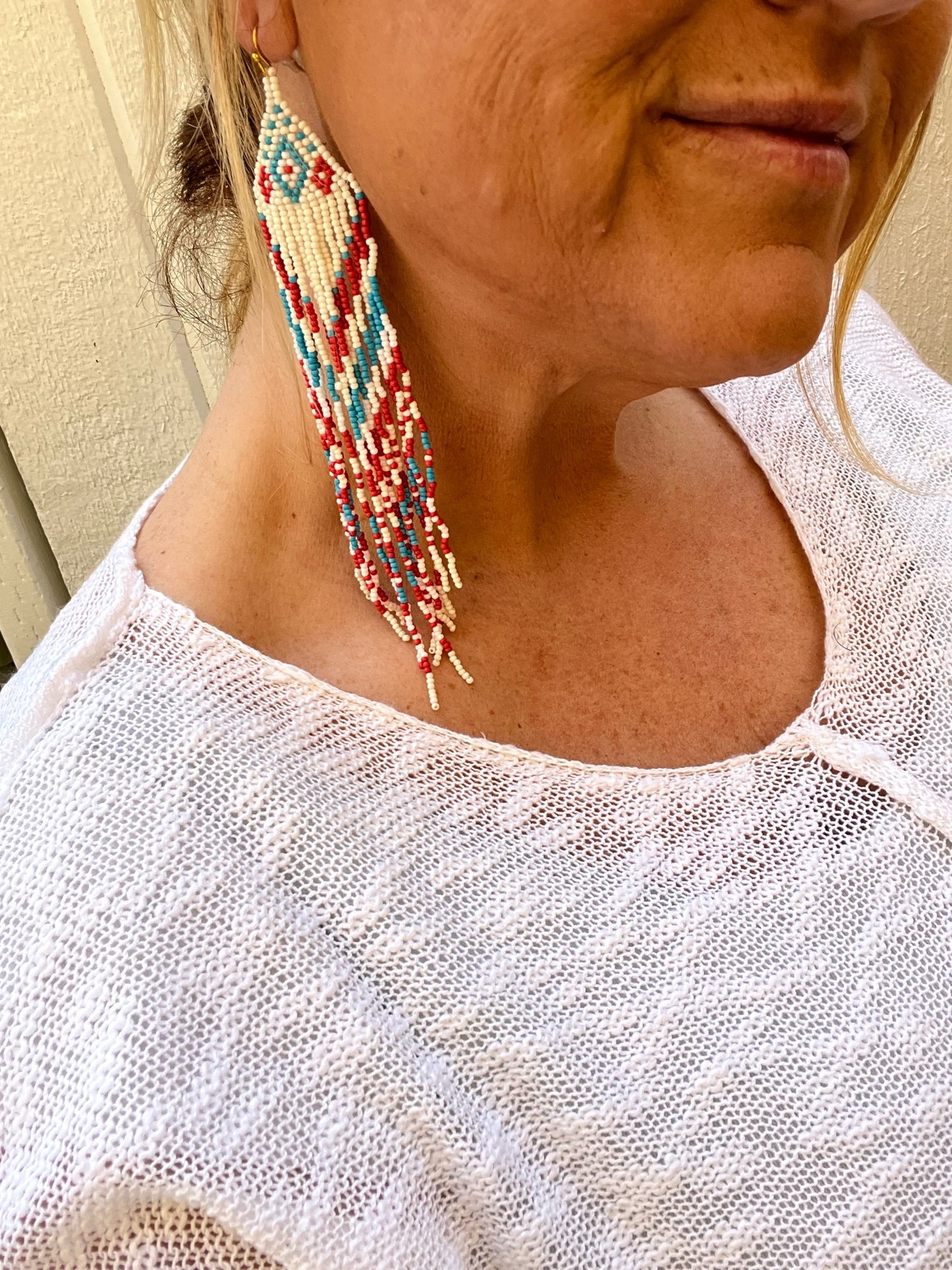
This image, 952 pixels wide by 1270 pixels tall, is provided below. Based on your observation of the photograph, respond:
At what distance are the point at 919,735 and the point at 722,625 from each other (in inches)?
6.5

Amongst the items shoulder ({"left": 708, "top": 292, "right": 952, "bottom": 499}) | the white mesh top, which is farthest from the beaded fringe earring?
shoulder ({"left": 708, "top": 292, "right": 952, "bottom": 499})

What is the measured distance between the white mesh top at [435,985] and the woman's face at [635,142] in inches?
11.5

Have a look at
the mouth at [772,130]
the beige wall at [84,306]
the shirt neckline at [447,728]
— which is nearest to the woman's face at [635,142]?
the mouth at [772,130]

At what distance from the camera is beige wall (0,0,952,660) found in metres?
1.22

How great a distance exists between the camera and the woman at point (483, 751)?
574mm

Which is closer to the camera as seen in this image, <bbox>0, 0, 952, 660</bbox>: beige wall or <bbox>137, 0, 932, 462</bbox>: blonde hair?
<bbox>137, 0, 932, 462</bbox>: blonde hair

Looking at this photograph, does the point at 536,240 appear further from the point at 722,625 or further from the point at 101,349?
the point at 101,349

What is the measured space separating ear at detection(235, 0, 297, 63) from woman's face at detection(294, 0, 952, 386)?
0.04ft

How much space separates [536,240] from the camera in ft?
2.06

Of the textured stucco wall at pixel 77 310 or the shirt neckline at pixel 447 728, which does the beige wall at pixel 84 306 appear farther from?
the shirt neckline at pixel 447 728

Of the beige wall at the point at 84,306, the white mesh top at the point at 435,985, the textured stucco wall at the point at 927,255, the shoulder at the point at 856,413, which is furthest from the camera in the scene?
the textured stucco wall at the point at 927,255

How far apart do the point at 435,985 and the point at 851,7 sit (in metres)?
0.59

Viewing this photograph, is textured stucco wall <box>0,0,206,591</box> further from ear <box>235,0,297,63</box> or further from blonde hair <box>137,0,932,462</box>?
ear <box>235,0,297,63</box>

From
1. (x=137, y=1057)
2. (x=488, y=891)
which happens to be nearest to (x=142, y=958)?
(x=137, y=1057)
